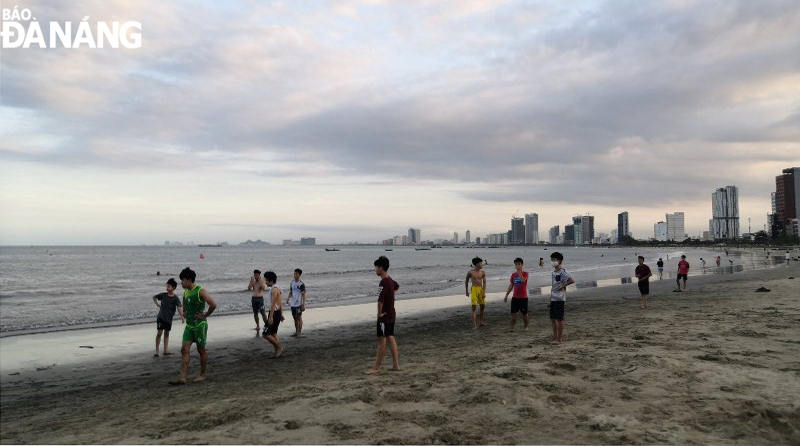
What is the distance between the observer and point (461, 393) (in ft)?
21.8

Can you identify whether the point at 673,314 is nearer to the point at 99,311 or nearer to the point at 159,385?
the point at 159,385

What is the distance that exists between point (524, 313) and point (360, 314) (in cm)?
859

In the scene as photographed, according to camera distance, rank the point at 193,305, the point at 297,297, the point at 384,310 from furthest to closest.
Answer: the point at 297,297
the point at 193,305
the point at 384,310

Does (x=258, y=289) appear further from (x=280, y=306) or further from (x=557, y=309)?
(x=557, y=309)

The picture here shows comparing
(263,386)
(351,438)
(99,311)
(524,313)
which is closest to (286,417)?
(351,438)

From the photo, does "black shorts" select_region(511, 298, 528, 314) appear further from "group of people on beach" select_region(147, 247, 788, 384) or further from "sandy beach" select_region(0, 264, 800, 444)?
"sandy beach" select_region(0, 264, 800, 444)

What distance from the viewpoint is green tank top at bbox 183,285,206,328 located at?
8586 mm

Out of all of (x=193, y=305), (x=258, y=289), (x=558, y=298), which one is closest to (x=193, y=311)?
(x=193, y=305)

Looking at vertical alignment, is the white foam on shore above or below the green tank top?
below

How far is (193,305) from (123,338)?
8131 mm

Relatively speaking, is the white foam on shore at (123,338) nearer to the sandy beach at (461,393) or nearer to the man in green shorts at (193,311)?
the sandy beach at (461,393)

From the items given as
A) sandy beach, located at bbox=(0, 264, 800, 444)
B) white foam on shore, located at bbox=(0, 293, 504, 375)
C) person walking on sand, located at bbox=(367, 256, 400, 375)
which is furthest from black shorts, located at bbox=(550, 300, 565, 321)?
white foam on shore, located at bbox=(0, 293, 504, 375)

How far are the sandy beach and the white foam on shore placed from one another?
0.56 meters

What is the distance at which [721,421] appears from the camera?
538 centimetres
